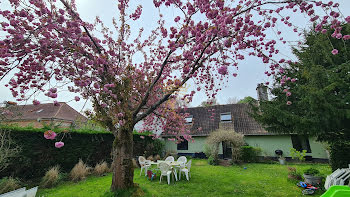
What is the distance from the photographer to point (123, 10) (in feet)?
16.8

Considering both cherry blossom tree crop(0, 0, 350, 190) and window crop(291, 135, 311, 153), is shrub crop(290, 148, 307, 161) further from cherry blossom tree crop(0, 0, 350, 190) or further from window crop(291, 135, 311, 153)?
cherry blossom tree crop(0, 0, 350, 190)

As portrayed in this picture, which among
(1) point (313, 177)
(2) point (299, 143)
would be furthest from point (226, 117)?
(1) point (313, 177)

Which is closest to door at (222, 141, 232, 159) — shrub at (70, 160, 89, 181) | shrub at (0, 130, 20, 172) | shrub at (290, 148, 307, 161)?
shrub at (290, 148, 307, 161)

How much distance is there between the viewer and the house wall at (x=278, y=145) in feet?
40.5

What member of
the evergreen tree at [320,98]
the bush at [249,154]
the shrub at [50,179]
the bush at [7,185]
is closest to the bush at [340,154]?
the evergreen tree at [320,98]

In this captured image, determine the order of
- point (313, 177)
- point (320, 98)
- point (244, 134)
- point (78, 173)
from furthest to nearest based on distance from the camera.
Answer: point (244, 134) → point (78, 173) → point (313, 177) → point (320, 98)

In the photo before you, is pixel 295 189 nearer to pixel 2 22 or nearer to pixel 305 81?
pixel 305 81

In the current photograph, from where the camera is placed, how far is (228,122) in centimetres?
1609

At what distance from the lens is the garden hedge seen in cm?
652

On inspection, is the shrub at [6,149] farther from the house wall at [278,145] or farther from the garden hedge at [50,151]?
the house wall at [278,145]

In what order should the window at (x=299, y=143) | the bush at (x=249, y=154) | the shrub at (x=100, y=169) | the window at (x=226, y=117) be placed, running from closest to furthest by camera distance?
the shrub at (x=100, y=169) → the bush at (x=249, y=154) → the window at (x=299, y=143) → the window at (x=226, y=117)

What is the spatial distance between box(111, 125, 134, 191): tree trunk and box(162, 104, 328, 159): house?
7.17 meters

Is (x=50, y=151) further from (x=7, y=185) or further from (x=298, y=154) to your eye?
(x=298, y=154)

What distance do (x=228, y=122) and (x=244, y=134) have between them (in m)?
2.30
